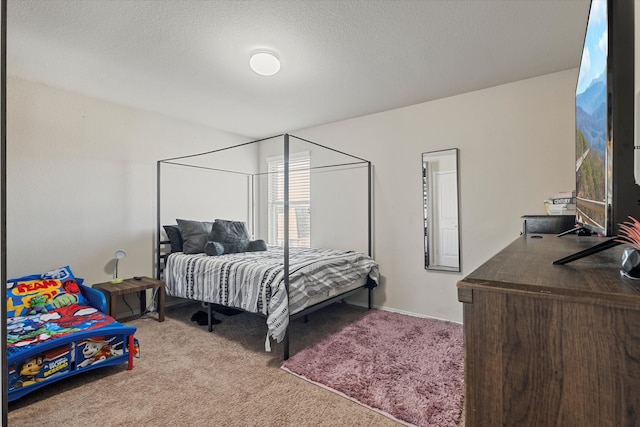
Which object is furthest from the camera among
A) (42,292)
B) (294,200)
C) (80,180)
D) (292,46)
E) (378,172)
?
(294,200)

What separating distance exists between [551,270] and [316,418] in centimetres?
151

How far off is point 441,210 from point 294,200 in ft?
6.94

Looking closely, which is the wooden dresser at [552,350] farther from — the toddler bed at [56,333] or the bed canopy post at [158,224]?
the bed canopy post at [158,224]

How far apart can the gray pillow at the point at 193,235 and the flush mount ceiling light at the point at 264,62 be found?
2.08 m

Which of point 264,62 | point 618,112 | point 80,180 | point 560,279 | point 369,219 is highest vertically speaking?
point 264,62

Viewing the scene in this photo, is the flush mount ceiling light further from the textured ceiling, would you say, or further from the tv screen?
the tv screen

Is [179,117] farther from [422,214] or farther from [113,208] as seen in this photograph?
[422,214]

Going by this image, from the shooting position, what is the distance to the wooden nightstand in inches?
112

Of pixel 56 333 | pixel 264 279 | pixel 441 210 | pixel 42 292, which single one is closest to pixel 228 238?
pixel 264 279

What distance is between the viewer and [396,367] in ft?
7.28

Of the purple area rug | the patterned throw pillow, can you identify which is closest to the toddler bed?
the patterned throw pillow

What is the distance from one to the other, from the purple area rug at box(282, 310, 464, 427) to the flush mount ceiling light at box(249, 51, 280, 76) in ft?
7.51

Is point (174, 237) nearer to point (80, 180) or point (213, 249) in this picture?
point (213, 249)

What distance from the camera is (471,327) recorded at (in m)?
0.61
